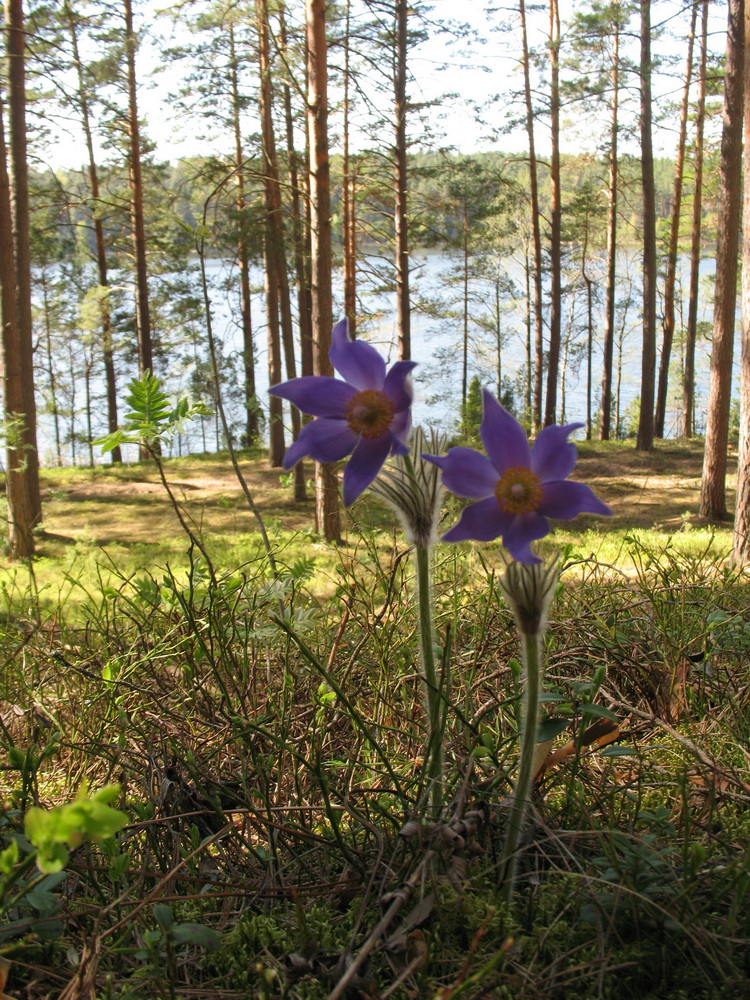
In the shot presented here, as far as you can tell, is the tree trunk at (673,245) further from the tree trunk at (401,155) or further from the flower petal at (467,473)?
the flower petal at (467,473)

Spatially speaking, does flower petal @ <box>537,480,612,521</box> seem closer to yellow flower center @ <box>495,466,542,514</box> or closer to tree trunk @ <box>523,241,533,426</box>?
yellow flower center @ <box>495,466,542,514</box>

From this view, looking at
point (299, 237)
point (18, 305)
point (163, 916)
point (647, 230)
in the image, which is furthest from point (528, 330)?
point (163, 916)

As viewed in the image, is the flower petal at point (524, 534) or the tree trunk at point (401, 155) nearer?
the flower petal at point (524, 534)

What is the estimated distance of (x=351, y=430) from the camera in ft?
2.78

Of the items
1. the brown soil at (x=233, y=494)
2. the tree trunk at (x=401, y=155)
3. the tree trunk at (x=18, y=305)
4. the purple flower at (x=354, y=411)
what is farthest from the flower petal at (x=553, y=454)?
the tree trunk at (x=401, y=155)

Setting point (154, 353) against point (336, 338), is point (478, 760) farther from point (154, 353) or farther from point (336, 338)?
point (154, 353)

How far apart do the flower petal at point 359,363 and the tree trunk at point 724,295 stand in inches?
468

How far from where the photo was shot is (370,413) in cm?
83

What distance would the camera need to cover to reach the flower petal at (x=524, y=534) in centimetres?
76

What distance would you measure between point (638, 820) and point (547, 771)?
0.18 m

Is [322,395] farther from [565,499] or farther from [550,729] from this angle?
[550,729]

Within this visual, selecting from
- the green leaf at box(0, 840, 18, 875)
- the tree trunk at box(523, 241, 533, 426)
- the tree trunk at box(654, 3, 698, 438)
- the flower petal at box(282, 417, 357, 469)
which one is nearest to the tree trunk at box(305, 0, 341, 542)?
the flower petal at box(282, 417, 357, 469)

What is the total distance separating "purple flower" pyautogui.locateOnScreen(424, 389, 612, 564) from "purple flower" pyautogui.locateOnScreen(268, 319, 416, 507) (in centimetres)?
8

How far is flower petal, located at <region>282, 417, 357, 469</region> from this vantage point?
85 cm
